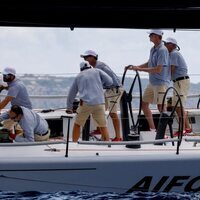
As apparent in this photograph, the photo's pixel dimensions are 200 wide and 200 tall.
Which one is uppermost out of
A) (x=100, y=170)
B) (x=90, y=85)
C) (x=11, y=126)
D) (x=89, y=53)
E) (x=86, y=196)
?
(x=89, y=53)

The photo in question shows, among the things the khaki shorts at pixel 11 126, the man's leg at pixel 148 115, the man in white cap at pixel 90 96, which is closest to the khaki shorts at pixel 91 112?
the man in white cap at pixel 90 96

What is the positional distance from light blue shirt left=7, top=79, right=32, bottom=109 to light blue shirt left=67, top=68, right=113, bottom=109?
0.59 metres

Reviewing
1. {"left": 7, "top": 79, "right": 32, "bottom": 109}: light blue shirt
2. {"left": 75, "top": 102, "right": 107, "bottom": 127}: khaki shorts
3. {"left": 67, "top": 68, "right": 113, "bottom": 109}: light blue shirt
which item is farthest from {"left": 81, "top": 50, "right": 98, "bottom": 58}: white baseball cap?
{"left": 7, "top": 79, "right": 32, "bottom": 109}: light blue shirt

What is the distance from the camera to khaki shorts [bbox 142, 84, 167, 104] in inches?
239

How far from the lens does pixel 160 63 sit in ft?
19.3

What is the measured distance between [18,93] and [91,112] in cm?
92

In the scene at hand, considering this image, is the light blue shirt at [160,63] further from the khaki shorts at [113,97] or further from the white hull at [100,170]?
the white hull at [100,170]

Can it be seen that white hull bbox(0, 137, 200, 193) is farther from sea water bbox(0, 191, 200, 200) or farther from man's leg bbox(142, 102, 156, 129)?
man's leg bbox(142, 102, 156, 129)

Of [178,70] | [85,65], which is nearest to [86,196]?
[85,65]

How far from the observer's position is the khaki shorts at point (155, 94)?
6.08 meters

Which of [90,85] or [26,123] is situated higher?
[90,85]

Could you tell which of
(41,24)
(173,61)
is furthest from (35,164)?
(173,61)

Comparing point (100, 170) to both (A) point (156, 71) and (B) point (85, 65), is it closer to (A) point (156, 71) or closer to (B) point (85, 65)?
(B) point (85, 65)

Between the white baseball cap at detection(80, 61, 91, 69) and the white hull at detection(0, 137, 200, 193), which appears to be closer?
the white hull at detection(0, 137, 200, 193)
